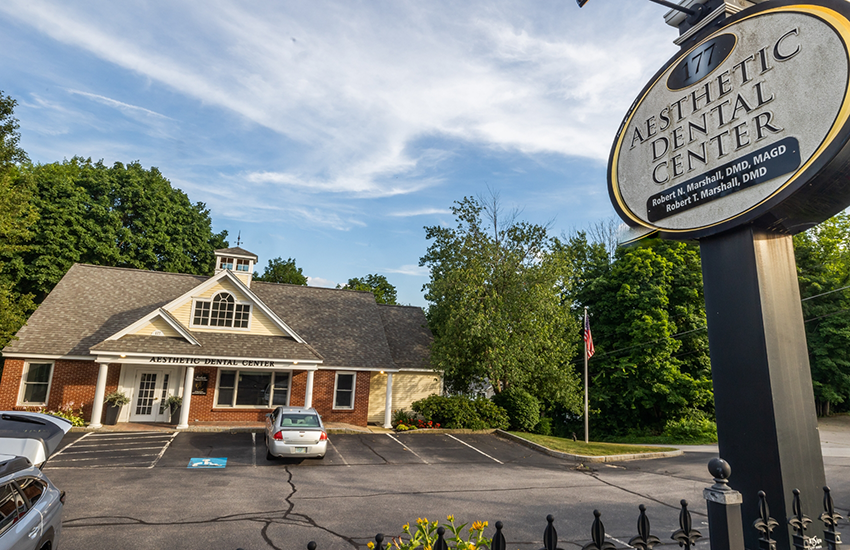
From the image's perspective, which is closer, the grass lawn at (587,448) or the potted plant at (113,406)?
the grass lawn at (587,448)

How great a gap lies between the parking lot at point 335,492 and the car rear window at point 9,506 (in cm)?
263

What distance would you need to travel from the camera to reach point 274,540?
26.0ft

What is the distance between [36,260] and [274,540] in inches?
1362

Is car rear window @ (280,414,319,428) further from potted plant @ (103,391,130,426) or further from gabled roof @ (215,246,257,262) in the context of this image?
gabled roof @ (215,246,257,262)

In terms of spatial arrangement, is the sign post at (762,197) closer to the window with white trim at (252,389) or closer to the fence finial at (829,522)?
the fence finial at (829,522)

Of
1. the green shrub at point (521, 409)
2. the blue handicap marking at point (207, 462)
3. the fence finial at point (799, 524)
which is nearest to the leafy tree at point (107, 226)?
the blue handicap marking at point (207, 462)

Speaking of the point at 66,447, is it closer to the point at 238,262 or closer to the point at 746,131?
the point at 238,262

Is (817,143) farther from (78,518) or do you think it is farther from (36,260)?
(36,260)

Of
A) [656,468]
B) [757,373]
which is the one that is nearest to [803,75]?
[757,373]

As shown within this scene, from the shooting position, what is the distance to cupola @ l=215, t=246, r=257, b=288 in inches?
1054

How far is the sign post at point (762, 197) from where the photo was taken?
172 inches

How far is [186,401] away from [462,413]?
495 inches

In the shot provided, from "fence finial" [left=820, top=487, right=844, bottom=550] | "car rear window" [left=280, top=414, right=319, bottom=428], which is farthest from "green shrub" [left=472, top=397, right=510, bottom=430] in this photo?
"fence finial" [left=820, top=487, right=844, bottom=550]

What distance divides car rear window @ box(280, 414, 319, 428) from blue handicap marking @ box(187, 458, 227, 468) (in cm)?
201
